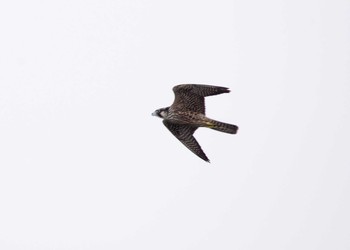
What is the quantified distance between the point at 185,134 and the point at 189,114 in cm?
73

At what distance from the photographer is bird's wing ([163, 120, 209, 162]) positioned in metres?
23.1

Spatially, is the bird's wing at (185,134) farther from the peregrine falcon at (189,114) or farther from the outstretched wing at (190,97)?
the outstretched wing at (190,97)

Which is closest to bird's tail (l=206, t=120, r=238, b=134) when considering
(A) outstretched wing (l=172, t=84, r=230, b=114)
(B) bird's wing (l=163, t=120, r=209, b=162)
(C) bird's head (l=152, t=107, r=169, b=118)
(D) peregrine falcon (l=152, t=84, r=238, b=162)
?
(D) peregrine falcon (l=152, t=84, r=238, b=162)

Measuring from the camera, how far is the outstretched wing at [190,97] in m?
22.4

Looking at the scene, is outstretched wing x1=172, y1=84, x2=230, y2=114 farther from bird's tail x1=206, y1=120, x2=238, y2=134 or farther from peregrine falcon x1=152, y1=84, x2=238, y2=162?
bird's tail x1=206, y1=120, x2=238, y2=134

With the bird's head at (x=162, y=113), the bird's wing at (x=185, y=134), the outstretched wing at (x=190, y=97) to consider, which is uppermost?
the outstretched wing at (x=190, y=97)

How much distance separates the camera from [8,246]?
633 ft

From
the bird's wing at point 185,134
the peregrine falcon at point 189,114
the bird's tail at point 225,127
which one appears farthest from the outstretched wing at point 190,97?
the bird's tail at point 225,127

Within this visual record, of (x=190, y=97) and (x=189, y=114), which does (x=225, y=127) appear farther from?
(x=190, y=97)

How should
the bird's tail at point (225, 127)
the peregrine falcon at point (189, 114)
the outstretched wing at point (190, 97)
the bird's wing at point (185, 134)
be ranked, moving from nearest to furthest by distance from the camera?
the bird's tail at point (225, 127) < the peregrine falcon at point (189, 114) < the outstretched wing at point (190, 97) < the bird's wing at point (185, 134)

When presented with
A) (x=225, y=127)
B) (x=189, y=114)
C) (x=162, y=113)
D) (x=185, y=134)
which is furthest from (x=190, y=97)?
(x=225, y=127)

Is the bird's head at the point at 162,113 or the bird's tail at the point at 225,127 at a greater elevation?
the bird's head at the point at 162,113

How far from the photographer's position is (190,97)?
2266 cm

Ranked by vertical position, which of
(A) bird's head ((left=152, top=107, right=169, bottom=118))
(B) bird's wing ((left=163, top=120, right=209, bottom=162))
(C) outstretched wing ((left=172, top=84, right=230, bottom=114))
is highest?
(C) outstretched wing ((left=172, top=84, right=230, bottom=114))
